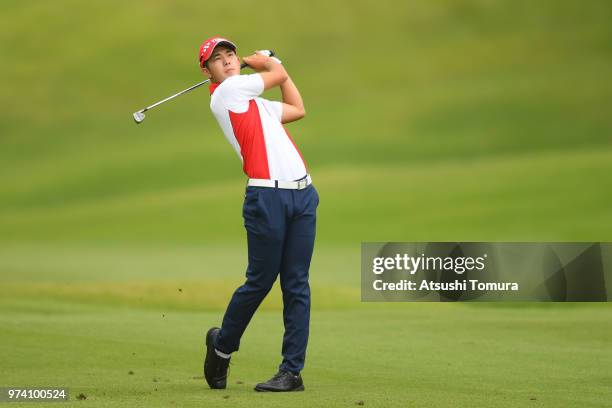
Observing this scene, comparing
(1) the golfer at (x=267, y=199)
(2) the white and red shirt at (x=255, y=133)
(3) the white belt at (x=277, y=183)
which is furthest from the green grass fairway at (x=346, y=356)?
(2) the white and red shirt at (x=255, y=133)

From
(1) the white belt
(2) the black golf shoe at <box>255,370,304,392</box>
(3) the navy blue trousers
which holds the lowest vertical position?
(2) the black golf shoe at <box>255,370,304,392</box>

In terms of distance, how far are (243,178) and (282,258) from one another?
106ft

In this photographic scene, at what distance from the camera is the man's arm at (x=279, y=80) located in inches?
271

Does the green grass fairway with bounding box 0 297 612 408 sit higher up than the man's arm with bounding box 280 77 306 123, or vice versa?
the man's arm with bounding box 280 77 306 123

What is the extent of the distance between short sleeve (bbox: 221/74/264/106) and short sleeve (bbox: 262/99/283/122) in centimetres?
14

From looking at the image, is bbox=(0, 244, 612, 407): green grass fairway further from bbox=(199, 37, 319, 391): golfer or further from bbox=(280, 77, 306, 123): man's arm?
bbox=(280, 77, 306, 123): man's arm

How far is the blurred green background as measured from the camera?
9.65 meters

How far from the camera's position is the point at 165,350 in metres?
9.39

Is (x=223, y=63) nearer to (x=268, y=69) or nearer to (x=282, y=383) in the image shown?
(x=268, y=69)

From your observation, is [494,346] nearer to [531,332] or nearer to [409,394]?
[531,332]

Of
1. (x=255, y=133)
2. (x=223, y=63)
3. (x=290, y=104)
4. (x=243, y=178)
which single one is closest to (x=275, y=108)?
(x=290, y=104)

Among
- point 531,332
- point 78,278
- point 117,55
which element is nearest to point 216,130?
point 117,55

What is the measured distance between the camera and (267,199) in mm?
6746

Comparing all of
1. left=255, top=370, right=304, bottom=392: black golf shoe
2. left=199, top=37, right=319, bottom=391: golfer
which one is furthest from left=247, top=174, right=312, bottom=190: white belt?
left=255, top=370, right=304, bottom=392: black golf shoe
